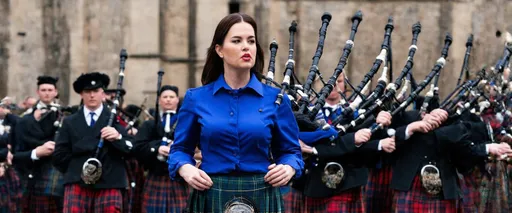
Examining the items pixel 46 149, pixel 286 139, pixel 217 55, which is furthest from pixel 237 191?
pixel 46 149

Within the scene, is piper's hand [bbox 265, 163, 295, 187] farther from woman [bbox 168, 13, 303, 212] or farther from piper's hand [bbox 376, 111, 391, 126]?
piper's hand [bbox 376, 111, 391, 126]

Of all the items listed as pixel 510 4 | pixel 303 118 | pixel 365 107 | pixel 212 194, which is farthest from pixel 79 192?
pixel 510 4

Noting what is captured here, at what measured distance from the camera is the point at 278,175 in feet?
20.0

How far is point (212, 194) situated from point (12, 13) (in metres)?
18.0

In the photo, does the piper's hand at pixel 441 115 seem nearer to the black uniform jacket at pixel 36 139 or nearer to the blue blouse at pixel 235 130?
the blue blouse at pixel 235 130

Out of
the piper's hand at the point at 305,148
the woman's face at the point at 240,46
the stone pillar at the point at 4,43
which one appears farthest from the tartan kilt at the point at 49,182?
the stone pillar at the point at 4,43

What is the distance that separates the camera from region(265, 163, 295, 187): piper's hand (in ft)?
20.0

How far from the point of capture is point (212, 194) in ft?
20.6

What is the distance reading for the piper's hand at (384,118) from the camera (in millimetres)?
9922

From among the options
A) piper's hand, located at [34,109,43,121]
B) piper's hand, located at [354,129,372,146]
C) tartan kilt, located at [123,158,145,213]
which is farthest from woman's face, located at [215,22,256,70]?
piper's hand, located at [34,109,43,121]

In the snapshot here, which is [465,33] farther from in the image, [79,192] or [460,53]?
[79,192]

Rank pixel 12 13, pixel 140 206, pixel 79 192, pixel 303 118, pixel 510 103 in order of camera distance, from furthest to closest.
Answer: pixel 12 13 → pixel 140 206 → pixel 510 103 → pixel 79 192 → pixel 303 118

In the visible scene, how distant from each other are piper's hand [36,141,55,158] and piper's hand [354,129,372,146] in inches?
153

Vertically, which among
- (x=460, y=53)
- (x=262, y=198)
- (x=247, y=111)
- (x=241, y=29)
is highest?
(x=460, y=53)
